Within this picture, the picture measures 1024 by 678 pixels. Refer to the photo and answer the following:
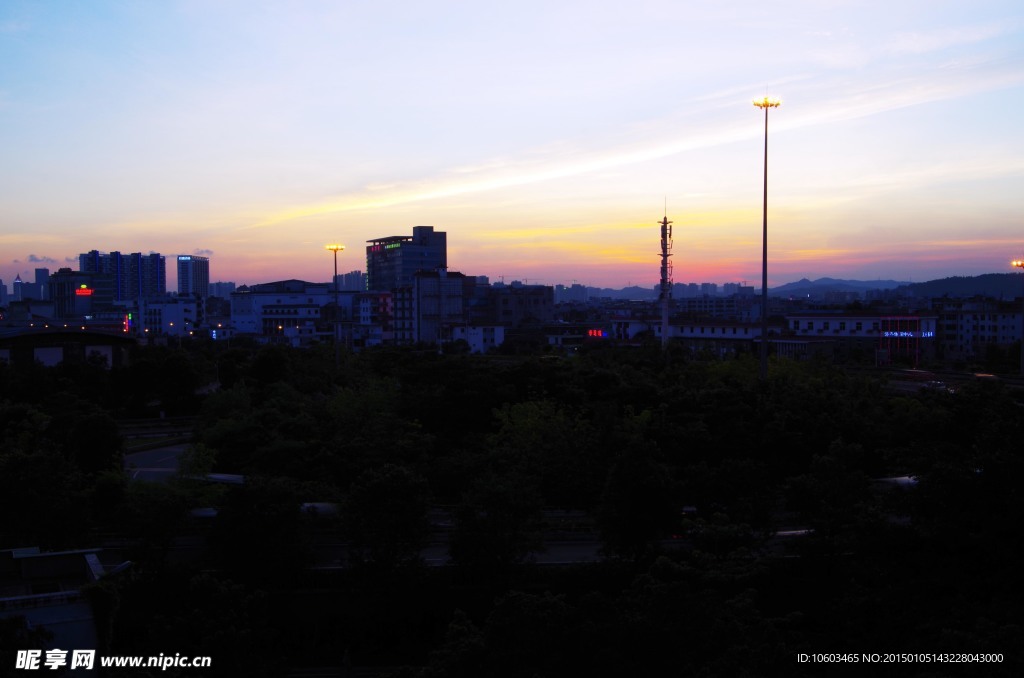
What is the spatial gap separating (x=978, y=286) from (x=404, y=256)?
98238mm

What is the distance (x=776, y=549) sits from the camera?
38.2 ft

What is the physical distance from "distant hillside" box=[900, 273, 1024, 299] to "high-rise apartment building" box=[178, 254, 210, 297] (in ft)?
380

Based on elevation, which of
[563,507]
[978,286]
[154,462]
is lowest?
[154,462]

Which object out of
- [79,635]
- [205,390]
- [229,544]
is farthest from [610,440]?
[205,390]

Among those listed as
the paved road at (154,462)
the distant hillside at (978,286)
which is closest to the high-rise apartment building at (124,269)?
the paved road at (154,462)

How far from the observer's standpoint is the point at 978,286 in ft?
434

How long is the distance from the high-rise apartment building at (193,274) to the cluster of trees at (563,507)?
105 metres

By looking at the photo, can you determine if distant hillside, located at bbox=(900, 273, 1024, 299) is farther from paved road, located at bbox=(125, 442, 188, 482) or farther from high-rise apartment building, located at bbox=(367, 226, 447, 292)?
paved road, located at bbox=(125, 442, 188, 482)

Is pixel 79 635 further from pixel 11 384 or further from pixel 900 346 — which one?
pixel 900 346

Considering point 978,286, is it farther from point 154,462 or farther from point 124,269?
point 154,462

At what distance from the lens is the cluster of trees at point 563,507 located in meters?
6.45

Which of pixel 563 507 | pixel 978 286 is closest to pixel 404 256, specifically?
pixel 563 507

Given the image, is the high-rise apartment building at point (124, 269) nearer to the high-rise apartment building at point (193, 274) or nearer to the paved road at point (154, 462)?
the high-rise apartment building at point (193, 274)

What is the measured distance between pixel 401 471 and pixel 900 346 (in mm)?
40173
